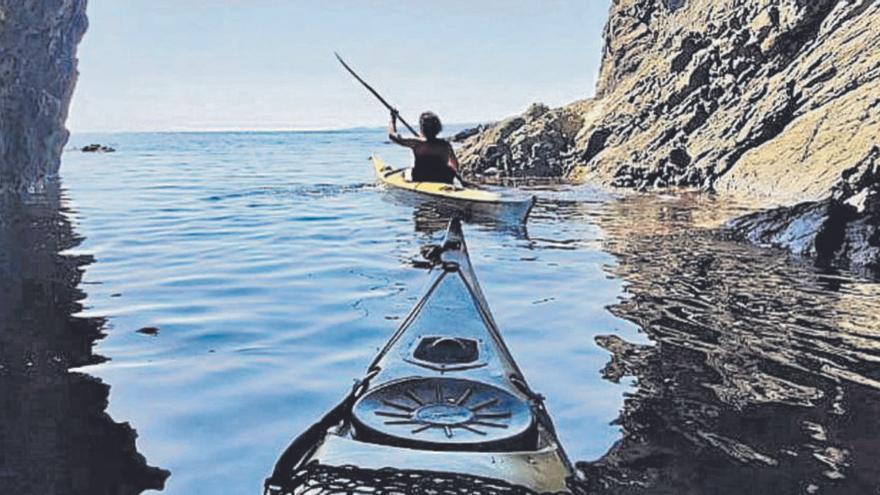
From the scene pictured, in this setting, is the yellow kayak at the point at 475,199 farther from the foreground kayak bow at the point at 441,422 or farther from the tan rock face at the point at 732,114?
the foreground kayak bow at the point at 441,422

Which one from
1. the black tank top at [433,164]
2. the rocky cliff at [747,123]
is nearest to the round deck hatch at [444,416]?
the rocky cliff at [747,123]

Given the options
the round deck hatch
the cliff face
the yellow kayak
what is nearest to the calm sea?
the yellow kayak

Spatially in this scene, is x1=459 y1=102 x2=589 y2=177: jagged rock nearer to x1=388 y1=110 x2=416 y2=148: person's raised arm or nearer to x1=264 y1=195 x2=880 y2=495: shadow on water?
x1=388 y1=110 x2=416 y2=148: person's raised arm

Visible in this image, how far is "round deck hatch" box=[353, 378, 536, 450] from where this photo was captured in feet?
10.4

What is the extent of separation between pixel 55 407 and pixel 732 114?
65.9ft

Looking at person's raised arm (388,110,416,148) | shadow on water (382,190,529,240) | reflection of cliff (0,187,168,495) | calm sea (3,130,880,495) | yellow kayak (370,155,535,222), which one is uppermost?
person's raised arm (388,110,416,148)

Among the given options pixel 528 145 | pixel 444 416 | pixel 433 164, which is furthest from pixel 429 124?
pixel 528 145

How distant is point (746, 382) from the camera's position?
5660 millimetres

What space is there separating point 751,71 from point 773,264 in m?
14.5

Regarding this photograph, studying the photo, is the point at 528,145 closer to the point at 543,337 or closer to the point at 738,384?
the point at 543,337

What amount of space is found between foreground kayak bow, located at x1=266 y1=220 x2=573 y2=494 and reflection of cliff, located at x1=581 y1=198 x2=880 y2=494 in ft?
2.94

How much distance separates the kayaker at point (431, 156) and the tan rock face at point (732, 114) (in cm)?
668

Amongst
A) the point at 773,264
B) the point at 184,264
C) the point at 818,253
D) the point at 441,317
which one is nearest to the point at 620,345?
the point at 441,317

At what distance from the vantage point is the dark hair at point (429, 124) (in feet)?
47.5
